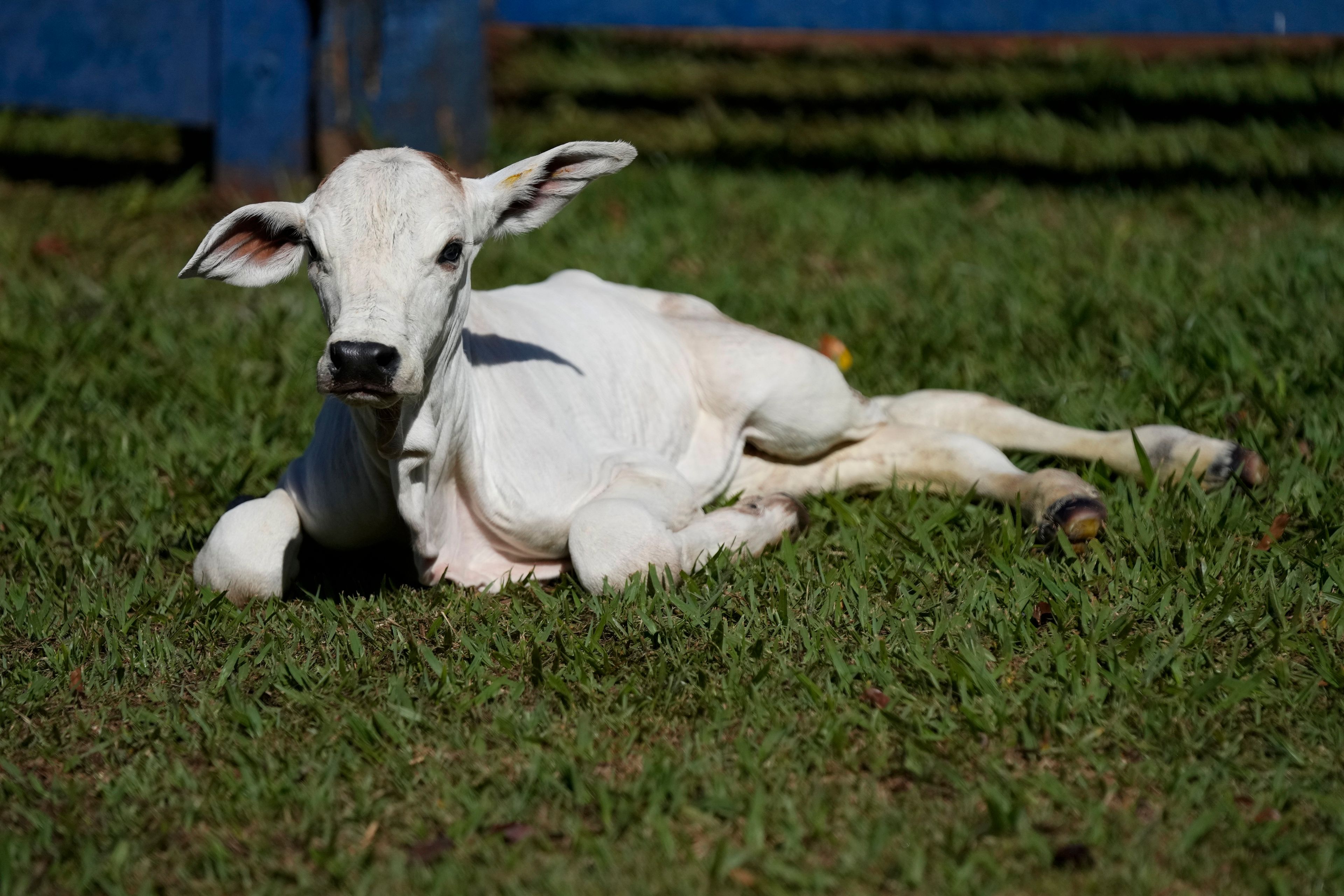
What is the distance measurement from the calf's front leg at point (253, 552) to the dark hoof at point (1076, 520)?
6.97ft

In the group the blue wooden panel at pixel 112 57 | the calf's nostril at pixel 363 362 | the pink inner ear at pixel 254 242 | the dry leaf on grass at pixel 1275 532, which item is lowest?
the dry leaf on grass at pixel 1275 532

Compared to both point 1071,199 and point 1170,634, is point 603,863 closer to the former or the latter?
point 1170,634

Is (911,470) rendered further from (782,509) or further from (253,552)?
(253,552)

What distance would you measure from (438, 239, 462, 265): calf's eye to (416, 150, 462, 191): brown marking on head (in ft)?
0.54

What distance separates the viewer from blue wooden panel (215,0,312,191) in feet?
24.6

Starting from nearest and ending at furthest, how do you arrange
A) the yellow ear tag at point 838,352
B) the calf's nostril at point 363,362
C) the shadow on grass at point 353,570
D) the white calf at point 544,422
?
the calf's nostril at point 363,362 → the white calf at point 544,422 → the shadow on grass at point 353,570 → the yellow ear tag at point 838,352

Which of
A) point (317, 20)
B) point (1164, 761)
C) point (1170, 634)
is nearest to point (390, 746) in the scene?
point (1164, 761)

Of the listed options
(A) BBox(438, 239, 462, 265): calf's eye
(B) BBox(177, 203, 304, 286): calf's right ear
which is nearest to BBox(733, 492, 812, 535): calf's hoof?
(A) BBox(438, 239, 462, 265): calf's eye

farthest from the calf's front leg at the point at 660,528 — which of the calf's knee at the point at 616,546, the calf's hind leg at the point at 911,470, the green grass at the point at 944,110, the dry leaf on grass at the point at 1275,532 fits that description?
the green grass at the point at 944,110

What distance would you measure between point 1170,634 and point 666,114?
23.4 feet

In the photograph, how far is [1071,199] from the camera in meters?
7.93

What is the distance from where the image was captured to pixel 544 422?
419 cm

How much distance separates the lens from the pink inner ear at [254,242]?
3.76 m

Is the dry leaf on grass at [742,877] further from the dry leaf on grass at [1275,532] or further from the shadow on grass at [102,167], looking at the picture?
the shadow on grass at [102,167]
